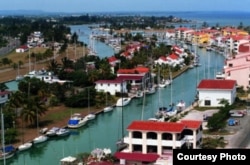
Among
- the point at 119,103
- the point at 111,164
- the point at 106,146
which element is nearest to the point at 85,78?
the point at 119,103

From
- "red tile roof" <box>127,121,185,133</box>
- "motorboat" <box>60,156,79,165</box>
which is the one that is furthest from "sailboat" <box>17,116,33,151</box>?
"red tile roof" <box>127,121,185,133</box>

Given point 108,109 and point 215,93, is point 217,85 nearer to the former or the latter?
point 215,93

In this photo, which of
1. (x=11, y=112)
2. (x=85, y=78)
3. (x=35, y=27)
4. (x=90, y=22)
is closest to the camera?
(x=11, y=112)

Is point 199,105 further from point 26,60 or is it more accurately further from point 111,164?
point 26,60

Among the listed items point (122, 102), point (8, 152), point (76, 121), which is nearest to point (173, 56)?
point (122, 102)

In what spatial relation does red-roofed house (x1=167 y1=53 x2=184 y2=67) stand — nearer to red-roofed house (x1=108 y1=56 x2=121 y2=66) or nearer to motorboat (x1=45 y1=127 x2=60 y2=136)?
red-roofed house (x1=108 y1=56 x2=121 y2=66)

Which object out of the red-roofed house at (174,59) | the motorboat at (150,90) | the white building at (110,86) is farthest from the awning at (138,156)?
the red-roofed house at (174,59)
